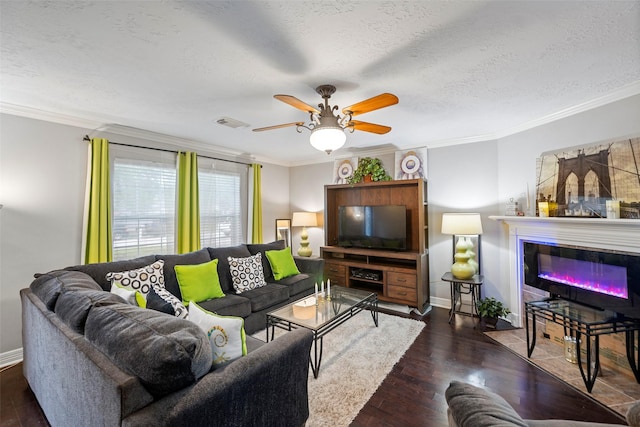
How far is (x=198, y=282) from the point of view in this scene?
289 cm

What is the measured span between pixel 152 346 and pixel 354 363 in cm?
197

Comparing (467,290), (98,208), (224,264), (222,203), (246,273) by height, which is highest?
(222,203)

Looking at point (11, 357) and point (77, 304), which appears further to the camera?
point (11, 357)

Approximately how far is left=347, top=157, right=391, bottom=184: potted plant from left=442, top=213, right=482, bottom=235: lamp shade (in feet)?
4.10

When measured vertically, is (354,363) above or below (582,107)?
below

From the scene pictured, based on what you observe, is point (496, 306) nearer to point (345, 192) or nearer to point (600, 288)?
point (600, 288)

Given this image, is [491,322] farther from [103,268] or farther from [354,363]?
[103,268]

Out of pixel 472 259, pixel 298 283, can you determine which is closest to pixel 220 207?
pixel 298 283

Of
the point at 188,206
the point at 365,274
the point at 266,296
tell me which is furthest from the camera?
the point at 365,274

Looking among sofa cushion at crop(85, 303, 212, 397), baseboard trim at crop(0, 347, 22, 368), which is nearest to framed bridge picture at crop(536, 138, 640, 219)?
sofa cushion at crop(85, 303, 212, 397)

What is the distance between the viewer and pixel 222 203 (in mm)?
4539

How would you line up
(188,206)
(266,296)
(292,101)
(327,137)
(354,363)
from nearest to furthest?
(292,101) → (327,137) → (354,363) → (266,296) → (188,206)

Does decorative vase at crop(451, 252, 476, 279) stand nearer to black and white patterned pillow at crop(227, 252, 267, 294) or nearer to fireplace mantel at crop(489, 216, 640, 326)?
fireplace mantel at crop(489, 216, 640, 326)

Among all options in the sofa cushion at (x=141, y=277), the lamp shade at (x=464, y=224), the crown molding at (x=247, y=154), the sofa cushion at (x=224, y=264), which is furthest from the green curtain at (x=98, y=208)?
the lamp shade at (x=464, y=224)
